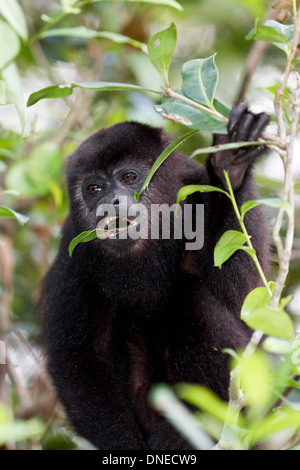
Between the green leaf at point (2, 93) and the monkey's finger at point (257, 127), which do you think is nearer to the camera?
the green leaf at point (2, 93)

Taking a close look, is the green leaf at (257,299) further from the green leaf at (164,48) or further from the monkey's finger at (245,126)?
the monkey's finger at (245,126)

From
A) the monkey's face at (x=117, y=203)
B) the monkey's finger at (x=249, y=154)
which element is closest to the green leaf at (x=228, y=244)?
the monkey's finger at (x=249, y=154)

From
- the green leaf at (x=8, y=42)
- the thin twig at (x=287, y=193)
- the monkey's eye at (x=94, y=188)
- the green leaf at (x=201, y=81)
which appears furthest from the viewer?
the monkey's eye at (x=94, y=188)

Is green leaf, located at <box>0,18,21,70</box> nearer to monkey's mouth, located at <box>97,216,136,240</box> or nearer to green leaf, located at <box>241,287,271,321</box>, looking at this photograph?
green leaf, located at <box>241,287,271,321</box>

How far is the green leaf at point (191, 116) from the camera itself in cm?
167

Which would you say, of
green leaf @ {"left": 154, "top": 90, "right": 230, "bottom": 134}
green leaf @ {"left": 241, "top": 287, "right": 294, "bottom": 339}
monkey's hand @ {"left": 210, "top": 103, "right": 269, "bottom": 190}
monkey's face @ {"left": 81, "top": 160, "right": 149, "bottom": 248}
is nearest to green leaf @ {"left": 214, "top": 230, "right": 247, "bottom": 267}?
green leaf @ {"left": 154, "top": 90, "right": 230, "bottom": 134}

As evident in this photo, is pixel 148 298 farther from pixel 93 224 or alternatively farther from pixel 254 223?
pixel 254 223

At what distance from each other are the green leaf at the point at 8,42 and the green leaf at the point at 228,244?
0.72 m

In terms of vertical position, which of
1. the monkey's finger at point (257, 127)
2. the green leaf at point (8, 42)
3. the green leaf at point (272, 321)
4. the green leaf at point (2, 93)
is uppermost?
the green leaf at point (8, 42)

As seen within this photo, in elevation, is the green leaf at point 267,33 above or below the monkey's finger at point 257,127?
above

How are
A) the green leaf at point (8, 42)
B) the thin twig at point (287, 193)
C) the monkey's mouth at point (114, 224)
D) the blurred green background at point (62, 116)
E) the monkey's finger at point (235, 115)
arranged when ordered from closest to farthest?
the thin twig at point (287, 193), the green leaf at point (8, 42), the monkey's finger at point (235, 115), the monkey's mouth at point (114, 224), the blurred green background at point (62, 116)

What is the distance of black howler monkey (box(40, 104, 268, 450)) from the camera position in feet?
9.29

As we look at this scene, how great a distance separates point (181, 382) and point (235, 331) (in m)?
0.38

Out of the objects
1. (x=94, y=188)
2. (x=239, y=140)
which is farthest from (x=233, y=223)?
(x=94, y=188)
